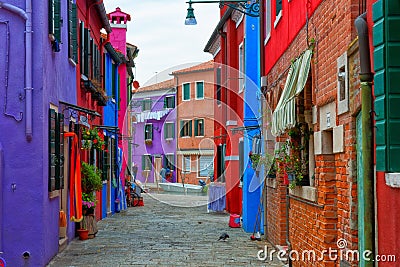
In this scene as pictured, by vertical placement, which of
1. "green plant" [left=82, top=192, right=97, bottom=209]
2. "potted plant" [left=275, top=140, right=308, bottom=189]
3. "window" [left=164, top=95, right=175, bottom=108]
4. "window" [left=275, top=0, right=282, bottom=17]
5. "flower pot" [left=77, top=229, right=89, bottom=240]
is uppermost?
"window" [left=164, top=95, right=175, bottom=108]

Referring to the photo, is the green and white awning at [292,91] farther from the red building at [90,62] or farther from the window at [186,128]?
the window at [186,128]

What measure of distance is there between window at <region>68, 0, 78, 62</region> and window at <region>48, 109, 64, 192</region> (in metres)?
2.50

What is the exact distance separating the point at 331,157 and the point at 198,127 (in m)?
45.0

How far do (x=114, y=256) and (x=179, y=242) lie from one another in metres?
2.84

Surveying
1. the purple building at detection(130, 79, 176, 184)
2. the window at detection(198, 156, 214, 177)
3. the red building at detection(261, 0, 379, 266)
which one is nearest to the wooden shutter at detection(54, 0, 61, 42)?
the red building at detection(261, 0, 379, 266)

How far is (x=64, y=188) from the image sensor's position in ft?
48.6

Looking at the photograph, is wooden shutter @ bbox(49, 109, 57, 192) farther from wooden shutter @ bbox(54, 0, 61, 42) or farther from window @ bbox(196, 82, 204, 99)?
window @ bbox(196, 82, 204, 99)

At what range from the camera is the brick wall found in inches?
285

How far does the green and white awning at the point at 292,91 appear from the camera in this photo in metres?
9.62

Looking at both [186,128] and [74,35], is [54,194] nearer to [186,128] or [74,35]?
[74,35]

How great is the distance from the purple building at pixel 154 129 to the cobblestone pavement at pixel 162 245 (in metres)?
34.5

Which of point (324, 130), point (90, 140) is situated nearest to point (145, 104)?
→ point (90, 140)

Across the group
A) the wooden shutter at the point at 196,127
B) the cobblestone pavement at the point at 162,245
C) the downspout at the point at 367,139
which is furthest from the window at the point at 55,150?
the wooden shutter at the point at 196,127

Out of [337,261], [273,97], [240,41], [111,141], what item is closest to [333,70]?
[337,261]
